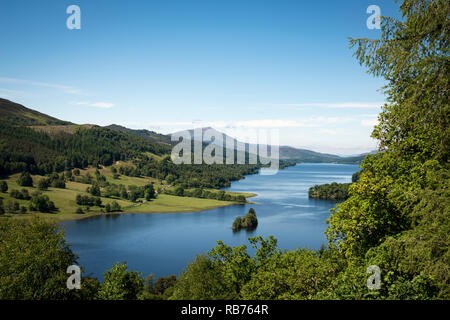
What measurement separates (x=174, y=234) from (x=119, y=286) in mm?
47713

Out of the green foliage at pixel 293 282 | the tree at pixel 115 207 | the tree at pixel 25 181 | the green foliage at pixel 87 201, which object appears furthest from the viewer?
the tree at pixel 25 181

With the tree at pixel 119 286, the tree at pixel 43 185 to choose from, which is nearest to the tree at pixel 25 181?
the tree at pixel 43 185

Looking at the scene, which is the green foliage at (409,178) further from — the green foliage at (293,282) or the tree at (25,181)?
the tree at (25,181)

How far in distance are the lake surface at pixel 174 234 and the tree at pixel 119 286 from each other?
19276mm

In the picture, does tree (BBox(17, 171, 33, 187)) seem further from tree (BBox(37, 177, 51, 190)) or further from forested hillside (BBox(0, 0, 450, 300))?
forested hillside (BBox(0, 0, 450, 300))

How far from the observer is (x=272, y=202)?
305 feet

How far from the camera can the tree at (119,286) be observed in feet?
52.3

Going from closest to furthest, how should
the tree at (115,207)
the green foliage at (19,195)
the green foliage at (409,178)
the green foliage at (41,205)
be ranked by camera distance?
1. the green foliage at (409,178)
2. the green foliage at (41,205)
3. the green foliage at (19,195)
4. the tree at (115,207)

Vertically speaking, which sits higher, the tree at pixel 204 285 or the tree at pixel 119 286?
the tree at pixel 204 285

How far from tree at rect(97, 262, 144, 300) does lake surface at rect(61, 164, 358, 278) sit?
19.3m

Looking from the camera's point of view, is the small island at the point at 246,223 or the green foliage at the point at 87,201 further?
the green foliage at the point at 87,201

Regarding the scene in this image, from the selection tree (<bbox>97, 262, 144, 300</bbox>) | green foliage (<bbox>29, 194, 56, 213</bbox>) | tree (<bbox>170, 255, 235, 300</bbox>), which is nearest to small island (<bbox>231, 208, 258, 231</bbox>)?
tree (<bbox>97, 262, 144, 300</bbox>)
